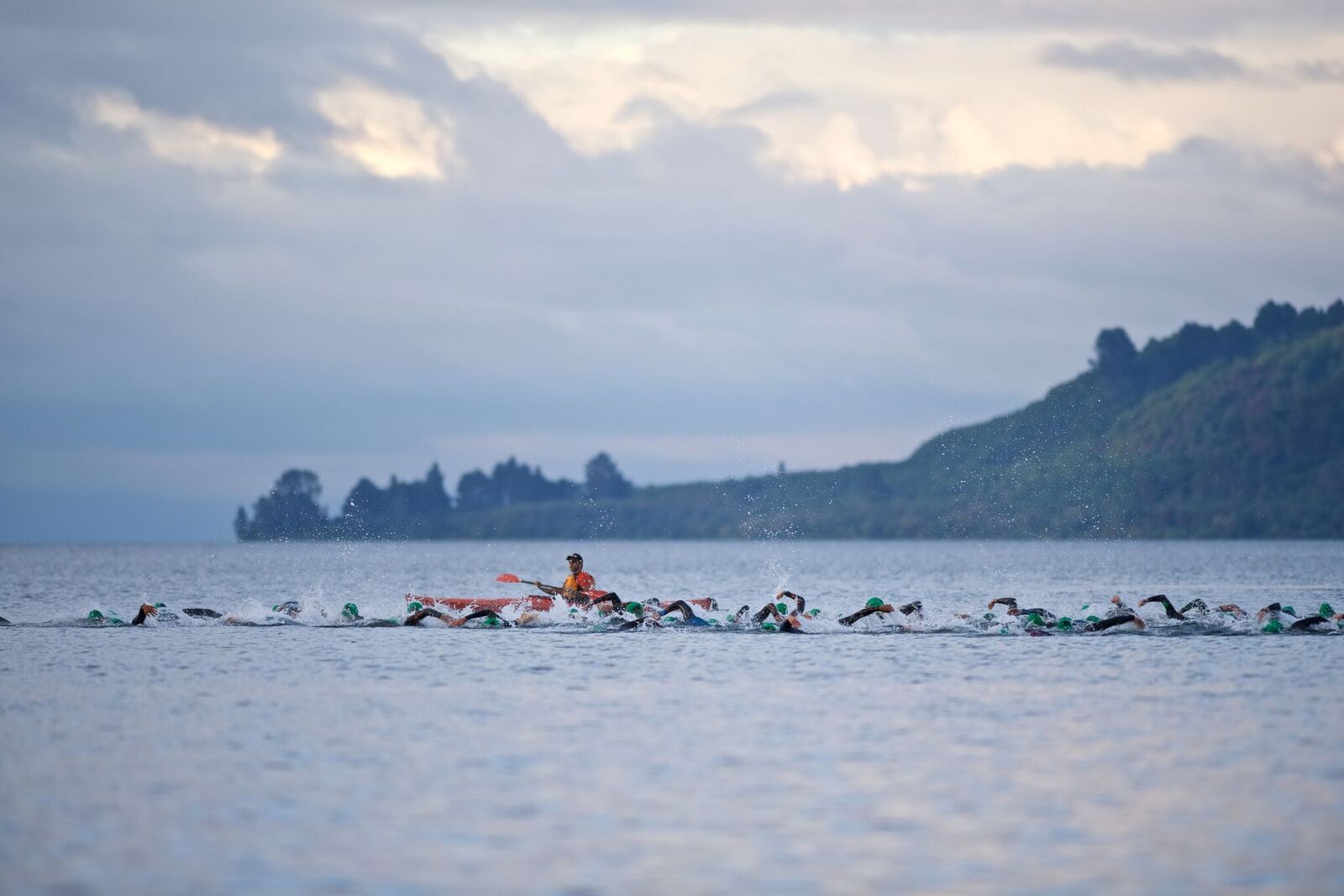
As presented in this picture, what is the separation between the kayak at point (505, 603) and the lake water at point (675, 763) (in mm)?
4584

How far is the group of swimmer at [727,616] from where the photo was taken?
4059 centimetres

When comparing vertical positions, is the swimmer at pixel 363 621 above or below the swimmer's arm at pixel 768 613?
below

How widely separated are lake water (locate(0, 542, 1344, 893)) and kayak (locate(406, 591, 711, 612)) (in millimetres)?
4584

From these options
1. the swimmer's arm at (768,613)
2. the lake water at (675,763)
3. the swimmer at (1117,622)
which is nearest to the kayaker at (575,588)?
the lake water at (675,763)

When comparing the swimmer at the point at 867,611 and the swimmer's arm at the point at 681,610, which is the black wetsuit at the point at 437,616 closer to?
the swimmer's arm at the point at 681,610

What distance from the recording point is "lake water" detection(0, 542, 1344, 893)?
1495 cm

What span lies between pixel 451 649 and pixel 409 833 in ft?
66.7

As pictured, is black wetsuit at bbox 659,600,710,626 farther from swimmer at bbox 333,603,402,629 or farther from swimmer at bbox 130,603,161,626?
swimmer at bbox 130,603,161,626

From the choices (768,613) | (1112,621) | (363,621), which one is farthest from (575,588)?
(1112,621)

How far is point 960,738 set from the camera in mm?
22391

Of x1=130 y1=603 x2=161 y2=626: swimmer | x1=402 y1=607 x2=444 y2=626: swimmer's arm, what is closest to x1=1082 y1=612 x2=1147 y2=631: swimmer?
x1=402 y1=607 x2=444 y2=626: swimmer's arm

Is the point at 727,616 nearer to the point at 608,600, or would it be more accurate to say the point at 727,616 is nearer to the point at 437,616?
the point at 608,600

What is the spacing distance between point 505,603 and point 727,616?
6.24 meters

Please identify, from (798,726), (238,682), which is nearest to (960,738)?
(798,726)
